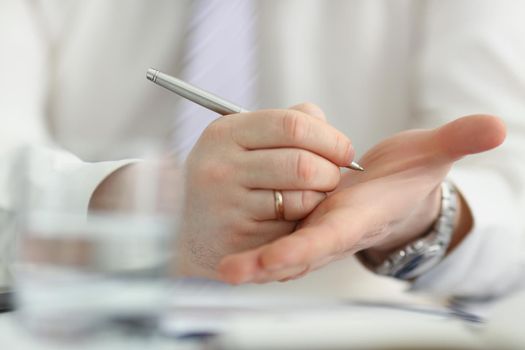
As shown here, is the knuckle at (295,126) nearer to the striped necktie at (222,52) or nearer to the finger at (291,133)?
the finger at (291,133)

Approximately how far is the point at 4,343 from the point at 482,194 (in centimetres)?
46

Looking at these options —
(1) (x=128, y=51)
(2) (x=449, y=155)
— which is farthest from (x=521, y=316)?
(1) (x=128, y=51)

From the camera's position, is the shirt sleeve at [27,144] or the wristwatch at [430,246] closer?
the shirt sleeve at [27,144]

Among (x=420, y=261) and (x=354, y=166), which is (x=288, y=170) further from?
(x=420, y=261)

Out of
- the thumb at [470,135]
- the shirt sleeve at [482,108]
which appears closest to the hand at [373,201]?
the thumb at [470,135]

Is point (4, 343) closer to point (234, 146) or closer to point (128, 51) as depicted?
point (234, 146)

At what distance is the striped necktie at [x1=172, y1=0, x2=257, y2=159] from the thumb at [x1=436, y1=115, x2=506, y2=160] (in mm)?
275

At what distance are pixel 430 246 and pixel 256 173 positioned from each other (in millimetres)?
208

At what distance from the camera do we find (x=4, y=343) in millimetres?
313

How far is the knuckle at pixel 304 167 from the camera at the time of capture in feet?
1.39

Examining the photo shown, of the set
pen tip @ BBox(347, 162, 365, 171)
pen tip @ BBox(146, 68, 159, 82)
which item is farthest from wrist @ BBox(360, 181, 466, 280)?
pen tip @ BBox(146, 68, 159, 82)

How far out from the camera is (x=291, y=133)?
0.43 meters

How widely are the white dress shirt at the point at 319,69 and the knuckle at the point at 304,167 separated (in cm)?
27

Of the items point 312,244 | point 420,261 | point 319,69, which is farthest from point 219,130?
point 319,69
